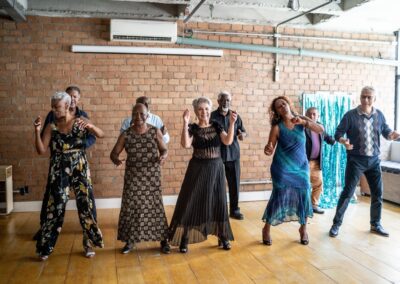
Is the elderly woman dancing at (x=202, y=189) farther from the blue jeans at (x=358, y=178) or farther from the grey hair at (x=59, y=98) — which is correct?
the blue jeans at (x=358, y=178)

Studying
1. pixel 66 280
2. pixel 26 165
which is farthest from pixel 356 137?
pixel 26 165

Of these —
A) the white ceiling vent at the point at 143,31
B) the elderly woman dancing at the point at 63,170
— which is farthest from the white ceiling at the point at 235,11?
the elderly woman dancing at the point at 63,170

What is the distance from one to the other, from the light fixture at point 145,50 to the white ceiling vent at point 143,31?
13 centimetres

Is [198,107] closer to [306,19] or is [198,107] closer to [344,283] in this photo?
[344,283]

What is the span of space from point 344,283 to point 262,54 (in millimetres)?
4250

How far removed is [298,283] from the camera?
3557 millimetres

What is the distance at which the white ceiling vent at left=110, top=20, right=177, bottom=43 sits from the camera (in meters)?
6.09

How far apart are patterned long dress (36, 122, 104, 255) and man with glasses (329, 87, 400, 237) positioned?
9.36 ft

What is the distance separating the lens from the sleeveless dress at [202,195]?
4.20 m

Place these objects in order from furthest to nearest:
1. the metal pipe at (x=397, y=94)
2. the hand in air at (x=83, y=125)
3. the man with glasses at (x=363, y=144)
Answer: the metal pipe at (x=397, y=94) → the man with glasses at (x=363, y=144) → the hand in air at (x=83, y=125)

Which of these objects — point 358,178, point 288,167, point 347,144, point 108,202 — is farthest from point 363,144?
point 108,202

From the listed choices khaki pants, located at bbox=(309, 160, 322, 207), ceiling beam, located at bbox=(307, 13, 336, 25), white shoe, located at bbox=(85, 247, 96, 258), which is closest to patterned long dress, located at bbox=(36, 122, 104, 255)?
white shoe, located at bbox=(85, 247, 96, 258)

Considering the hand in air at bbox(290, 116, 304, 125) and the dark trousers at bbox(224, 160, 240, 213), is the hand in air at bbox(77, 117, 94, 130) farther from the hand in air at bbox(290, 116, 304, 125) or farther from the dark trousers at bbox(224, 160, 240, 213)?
the dark trousers at bbox(224, 160, 240, 213)

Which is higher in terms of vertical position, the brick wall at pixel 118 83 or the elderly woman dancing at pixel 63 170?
the brick wall at pixel 118 83
